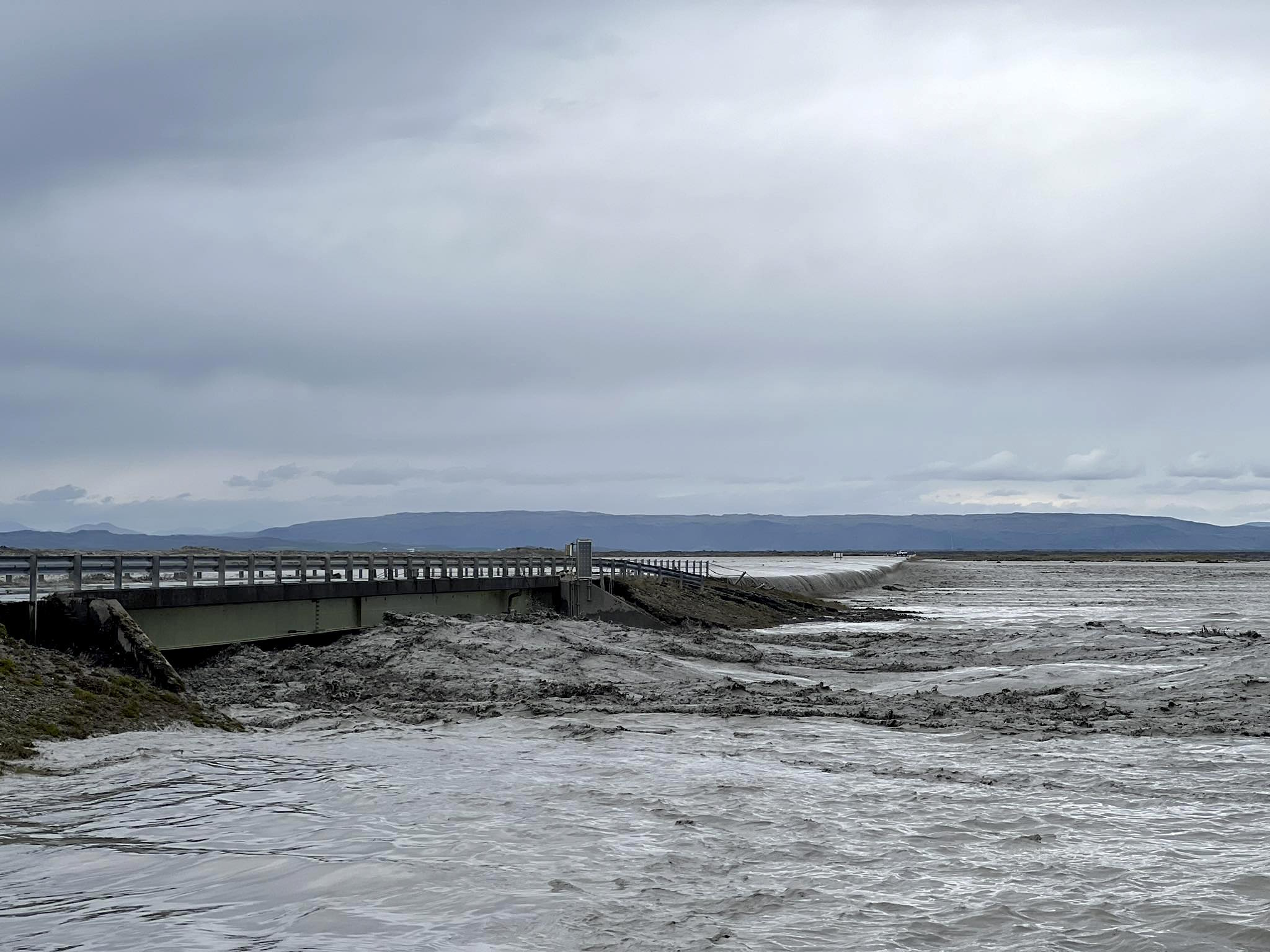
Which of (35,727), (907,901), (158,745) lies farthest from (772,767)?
(35,727)

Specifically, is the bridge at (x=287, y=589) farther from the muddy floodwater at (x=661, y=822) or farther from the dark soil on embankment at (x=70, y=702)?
the dark soil on embankment at (x=70, y=702)

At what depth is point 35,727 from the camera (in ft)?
48.0

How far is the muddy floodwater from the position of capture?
7.85m

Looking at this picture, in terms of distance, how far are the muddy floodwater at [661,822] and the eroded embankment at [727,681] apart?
0.18 meters

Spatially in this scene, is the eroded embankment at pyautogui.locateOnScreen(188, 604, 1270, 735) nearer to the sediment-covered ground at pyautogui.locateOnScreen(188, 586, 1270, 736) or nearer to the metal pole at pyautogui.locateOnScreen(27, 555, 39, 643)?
the sediment-covered ground at pyautogui.locateOnScreen(188, 586, 1270, 736)

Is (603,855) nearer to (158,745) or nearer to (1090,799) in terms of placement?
(1090,799)

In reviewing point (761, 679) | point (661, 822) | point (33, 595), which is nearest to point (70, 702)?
point (33, 595)

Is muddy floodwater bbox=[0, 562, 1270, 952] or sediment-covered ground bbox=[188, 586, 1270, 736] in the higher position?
muddy floodwater bbox=[0, 562, 1270, 952]

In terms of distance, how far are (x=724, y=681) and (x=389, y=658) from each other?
23.9 ft

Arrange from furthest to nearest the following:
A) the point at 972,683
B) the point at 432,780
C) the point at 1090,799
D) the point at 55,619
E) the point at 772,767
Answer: the point at 972,683 → the point at 55,619 → the point at 772,767 → the point at 432,780 → the point at 1090,799

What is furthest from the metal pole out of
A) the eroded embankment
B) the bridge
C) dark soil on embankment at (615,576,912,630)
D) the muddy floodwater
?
dark soil on embankment at (615,576,912,630)

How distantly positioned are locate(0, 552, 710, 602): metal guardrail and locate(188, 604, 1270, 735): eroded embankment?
87.4 inches

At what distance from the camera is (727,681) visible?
24906mm

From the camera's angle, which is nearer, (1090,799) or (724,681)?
(1090,799)
